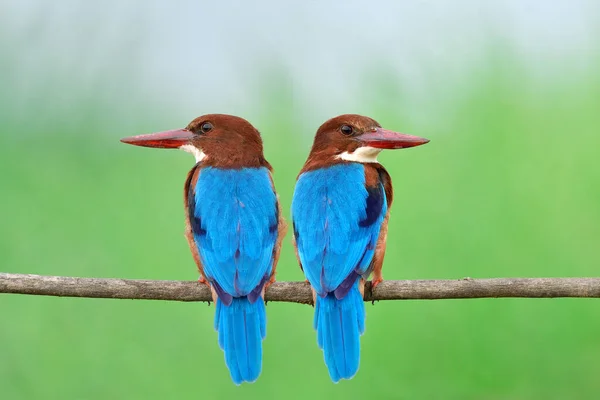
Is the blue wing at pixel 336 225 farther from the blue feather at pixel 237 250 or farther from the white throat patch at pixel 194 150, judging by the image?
the white throat patch at pixel 194 150

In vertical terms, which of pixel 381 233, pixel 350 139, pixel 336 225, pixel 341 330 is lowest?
pixel 341 330

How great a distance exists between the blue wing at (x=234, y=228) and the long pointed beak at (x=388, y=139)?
47cm

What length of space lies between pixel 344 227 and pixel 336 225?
3 centimetres

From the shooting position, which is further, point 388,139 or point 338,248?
point 388,139

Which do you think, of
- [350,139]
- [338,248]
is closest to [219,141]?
[350,139]

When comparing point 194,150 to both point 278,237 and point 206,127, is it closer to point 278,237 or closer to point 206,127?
point 206,127

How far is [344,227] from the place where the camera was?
2.99m

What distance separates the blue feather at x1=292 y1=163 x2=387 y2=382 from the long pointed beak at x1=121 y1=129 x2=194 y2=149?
56cm

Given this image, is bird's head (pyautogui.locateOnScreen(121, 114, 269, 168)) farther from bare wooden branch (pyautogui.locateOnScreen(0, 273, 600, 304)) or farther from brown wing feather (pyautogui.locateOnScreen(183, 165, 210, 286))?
bare wooden branch (pyautogui.locateOnScreen(0, 273, 600, 304))

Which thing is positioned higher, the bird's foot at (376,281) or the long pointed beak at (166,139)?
the long pointed beak at (166,139)

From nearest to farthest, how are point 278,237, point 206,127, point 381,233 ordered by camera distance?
point 278,237, point 381,233, point 206,127

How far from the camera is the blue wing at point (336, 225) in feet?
9.42

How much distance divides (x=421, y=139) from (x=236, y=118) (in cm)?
86

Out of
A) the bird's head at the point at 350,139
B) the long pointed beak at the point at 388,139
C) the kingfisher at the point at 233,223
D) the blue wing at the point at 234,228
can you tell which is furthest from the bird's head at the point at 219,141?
the long pointed beak at the point at 388,139
